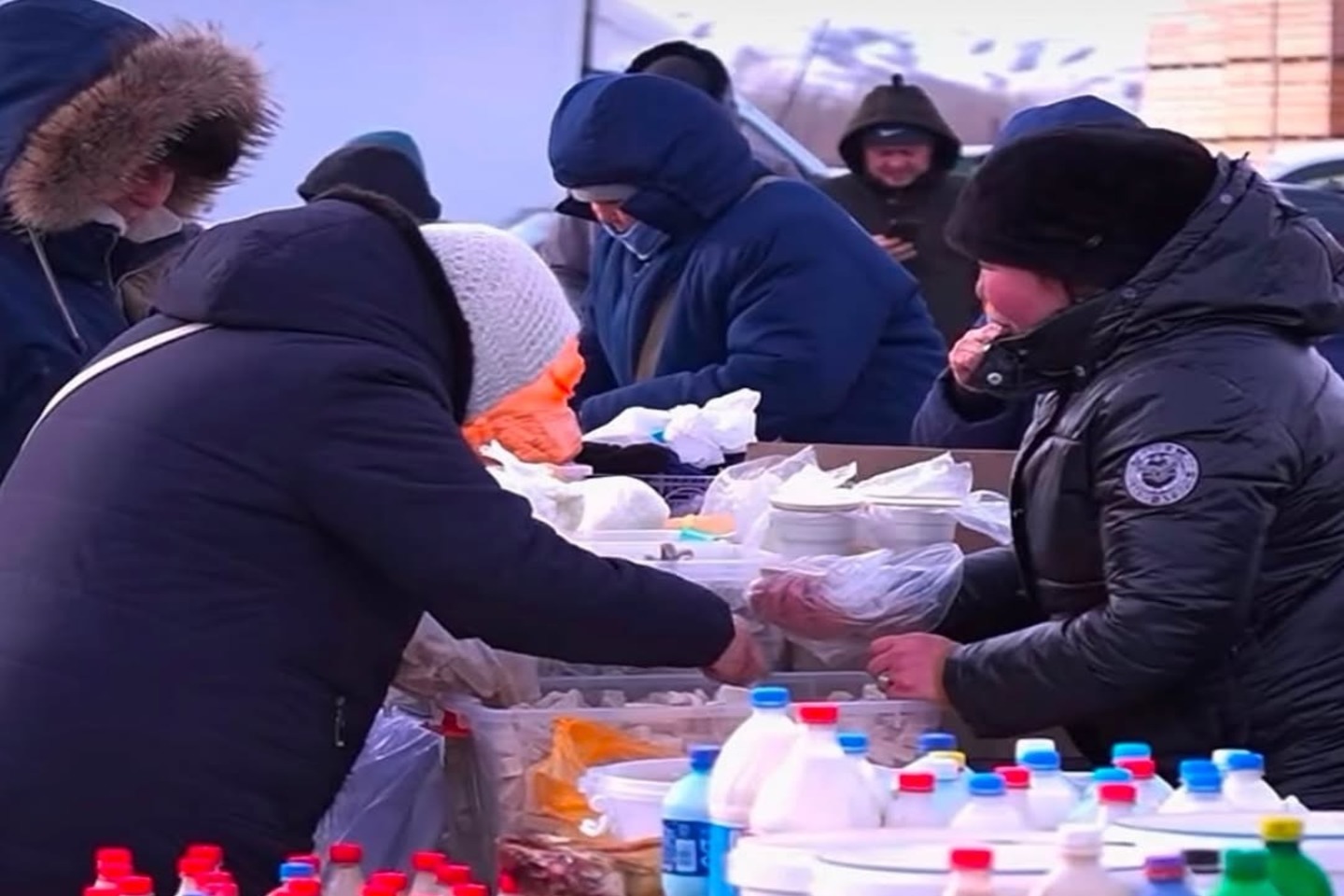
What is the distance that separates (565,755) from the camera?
10.9ft

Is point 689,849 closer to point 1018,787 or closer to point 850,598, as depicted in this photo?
point 1018,787

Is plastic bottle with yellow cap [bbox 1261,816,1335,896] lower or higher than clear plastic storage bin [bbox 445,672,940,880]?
higher

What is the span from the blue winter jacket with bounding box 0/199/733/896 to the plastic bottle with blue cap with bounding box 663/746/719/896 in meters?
0.47

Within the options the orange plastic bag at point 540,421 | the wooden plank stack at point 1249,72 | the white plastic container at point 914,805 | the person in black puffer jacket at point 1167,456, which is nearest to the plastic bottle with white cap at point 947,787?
the white plastic container at point 914,805

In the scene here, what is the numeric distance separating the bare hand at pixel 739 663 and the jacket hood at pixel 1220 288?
0.53m

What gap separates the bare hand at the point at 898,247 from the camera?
260 inches

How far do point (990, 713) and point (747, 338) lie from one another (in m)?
1.91

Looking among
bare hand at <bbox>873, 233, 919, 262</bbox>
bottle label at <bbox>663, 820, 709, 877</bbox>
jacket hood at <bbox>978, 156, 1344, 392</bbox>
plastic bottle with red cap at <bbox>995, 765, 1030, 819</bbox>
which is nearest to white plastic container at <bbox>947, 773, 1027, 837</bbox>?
plastic bottle with red cap at <bbox>995, 765, 1030, 819</bbox>

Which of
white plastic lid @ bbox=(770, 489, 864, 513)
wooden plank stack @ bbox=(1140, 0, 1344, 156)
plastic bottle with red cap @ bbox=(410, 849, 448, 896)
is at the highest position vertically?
white plastic lid @ bbox=(770, 489, 864, 513)

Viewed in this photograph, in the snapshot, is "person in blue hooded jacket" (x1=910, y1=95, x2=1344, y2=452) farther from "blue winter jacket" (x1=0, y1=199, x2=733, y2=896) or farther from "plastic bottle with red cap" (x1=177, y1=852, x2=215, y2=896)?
"plastic bottle with red cap" (x1=177, y1=852, x2=215, y2=896)

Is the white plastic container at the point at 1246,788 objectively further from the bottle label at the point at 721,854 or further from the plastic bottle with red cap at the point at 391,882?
the plastic bottle with red cap at the point at 391,882

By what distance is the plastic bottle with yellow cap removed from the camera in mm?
2199

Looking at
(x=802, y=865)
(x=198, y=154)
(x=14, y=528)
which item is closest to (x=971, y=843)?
(x=802, y=865)

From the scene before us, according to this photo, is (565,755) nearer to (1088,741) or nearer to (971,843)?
(1088,741)
